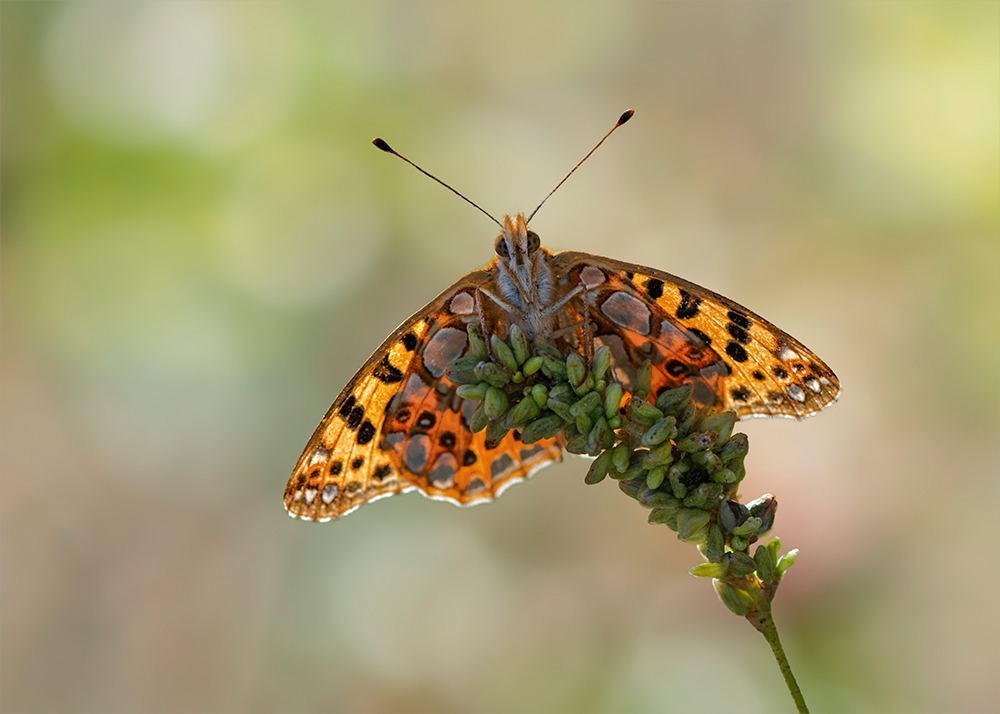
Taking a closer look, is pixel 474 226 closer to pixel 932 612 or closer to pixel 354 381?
pixel 354 381

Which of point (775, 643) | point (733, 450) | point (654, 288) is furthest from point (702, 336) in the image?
point (775, 643)

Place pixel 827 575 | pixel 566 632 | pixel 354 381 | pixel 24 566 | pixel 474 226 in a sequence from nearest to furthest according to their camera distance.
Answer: pixel 354 381 → pixel 827 575 → pixel 566 632 → pixel 24 566 → pixel 474 226

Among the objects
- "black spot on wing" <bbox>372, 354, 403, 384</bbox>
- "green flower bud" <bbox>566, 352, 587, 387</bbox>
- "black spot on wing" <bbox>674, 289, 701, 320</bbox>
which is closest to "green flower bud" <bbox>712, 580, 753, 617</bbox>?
"green flower bud" <bbox>566, 352, 587, 387</bbox>

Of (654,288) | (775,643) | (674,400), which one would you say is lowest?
(775,643)

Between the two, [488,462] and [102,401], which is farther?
[102,401]

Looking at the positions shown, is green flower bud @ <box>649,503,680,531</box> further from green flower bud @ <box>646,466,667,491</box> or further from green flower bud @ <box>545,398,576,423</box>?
green flower bud @ <box>545,398,576,423</box>

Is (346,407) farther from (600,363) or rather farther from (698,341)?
(698,341)

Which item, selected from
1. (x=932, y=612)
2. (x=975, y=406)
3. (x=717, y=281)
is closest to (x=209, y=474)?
(x=717, y=281)
